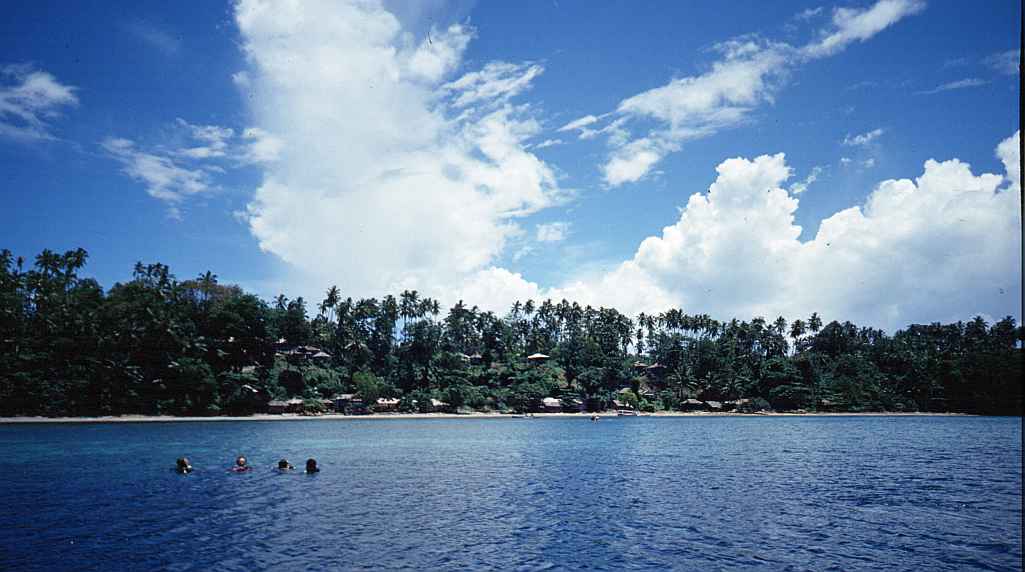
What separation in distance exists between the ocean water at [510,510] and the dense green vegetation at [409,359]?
149 feet

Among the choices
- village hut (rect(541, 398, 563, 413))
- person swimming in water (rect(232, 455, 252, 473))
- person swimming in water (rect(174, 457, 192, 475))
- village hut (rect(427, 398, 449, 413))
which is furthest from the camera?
village hut (rect(541, 398, 563, 413))

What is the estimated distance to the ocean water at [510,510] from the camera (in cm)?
2059

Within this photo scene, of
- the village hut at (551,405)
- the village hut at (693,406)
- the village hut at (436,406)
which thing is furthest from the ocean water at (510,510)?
the village hut at (693,406)

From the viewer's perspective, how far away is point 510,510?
94.0 feet

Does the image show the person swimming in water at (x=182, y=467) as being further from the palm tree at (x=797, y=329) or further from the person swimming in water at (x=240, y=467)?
the palm tree at (x=797, y=329)

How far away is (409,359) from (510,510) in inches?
4788

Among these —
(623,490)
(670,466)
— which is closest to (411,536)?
(623,490)

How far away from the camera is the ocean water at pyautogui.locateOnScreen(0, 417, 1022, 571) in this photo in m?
20.6

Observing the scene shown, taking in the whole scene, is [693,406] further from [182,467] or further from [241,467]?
[182,467]

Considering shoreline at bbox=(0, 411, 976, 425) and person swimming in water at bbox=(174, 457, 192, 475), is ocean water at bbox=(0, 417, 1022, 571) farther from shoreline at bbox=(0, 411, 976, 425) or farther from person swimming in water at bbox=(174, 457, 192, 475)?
shoreline at bbox=(0, 411, 976, 425)

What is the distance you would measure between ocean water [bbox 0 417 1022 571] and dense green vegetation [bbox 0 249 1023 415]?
4545 centimetres

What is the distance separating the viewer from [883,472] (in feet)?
141

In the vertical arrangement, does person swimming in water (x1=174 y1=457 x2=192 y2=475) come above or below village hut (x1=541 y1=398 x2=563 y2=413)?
below

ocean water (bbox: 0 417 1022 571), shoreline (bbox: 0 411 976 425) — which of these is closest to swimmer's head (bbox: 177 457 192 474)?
ocean water (bbox: 0 417 1022 571)
